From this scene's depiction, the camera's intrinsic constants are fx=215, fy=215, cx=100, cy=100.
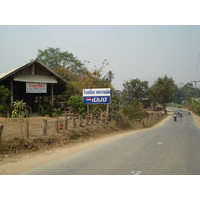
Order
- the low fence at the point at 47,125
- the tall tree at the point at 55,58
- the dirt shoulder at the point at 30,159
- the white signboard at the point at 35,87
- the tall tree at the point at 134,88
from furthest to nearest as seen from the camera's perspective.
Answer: the tall tree at the point at 134,88 < the tall tree at the point at 55,58 < the white signboard at the point at 35,87 < the low fence at the point at 47,125 < the dirt shoulder at the point at 30,159

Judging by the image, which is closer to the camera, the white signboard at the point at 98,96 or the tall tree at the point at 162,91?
the white signboard at the point at 98,96

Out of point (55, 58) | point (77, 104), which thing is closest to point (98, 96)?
point (77, 104)

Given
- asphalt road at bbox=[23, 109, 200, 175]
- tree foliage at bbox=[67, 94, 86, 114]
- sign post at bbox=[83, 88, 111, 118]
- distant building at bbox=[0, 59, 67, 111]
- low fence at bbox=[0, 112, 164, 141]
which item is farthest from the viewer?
distant building at bbox=[0, 59, 67, 111]

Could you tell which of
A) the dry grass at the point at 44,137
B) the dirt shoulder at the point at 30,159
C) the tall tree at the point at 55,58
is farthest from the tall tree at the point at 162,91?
the dirt shoulder at the point at 30,159

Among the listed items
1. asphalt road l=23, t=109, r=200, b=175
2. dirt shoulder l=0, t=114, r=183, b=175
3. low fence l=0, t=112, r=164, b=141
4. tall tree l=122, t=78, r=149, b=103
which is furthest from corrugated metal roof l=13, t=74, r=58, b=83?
tall tree l=122, t=78, r=149, b=103

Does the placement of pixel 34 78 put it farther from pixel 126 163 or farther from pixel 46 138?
pixel 126 163

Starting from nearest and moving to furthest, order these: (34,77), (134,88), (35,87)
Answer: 1. (34,77)
2. (35,87)
3. (134,88)

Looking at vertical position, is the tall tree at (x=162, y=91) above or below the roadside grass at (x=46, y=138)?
above

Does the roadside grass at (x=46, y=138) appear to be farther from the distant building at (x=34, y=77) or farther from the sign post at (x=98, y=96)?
the distant building at (x=34, y=77)

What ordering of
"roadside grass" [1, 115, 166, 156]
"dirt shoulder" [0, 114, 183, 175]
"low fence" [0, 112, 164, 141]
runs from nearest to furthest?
"dirt shoulder" [0, 114, 183, 175] → "roadside grass" [1, 115, 166, 156] → "low fence" [0, 112, 164, 141]

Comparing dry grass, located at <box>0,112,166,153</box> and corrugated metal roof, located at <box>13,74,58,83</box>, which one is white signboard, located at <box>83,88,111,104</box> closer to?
dry grass, located at <box>0,112,166,153</box>

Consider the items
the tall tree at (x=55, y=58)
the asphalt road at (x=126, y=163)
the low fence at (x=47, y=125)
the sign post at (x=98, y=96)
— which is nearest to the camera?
the asphalt road at (x=126, y=163)

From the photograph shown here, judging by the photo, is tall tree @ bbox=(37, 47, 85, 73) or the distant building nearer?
the distant building

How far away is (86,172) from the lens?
18.3ft
